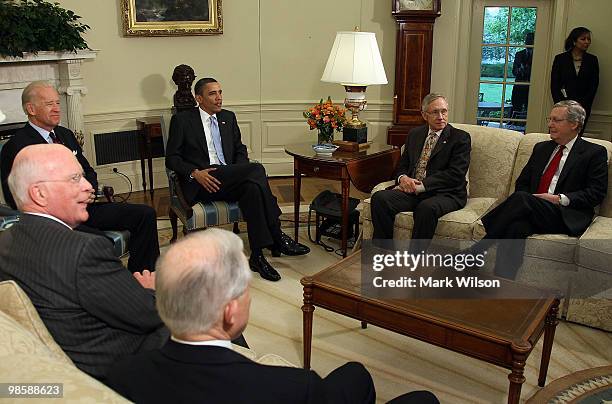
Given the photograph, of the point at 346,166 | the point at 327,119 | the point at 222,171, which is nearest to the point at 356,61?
the point at 327,119

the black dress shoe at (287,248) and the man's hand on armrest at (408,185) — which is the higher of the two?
the man's hand on armrest at (408,185)

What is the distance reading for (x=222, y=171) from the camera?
13.7ft

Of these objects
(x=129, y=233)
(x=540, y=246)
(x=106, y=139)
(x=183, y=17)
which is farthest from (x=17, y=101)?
(x=540, y=246)

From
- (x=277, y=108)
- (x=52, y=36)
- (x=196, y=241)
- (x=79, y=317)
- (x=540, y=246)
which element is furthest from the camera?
(x=277, y=108)

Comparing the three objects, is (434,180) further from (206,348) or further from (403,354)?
(206,348)

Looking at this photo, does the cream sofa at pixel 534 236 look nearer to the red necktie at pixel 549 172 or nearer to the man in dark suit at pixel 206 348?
the red necktie at pixel 549 172

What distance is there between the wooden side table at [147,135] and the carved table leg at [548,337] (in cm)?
391

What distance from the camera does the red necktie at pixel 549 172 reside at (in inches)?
146

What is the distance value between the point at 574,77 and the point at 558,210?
3.05m

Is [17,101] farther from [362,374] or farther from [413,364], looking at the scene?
[362,374]

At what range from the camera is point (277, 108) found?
21.3 ft

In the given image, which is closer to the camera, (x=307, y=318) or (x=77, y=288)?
(x=77, y=288)

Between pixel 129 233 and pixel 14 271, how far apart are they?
1.75 metres

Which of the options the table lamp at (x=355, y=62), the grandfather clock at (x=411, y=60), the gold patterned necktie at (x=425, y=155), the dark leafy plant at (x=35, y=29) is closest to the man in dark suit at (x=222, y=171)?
the table lamp at (x=355, y=62)
